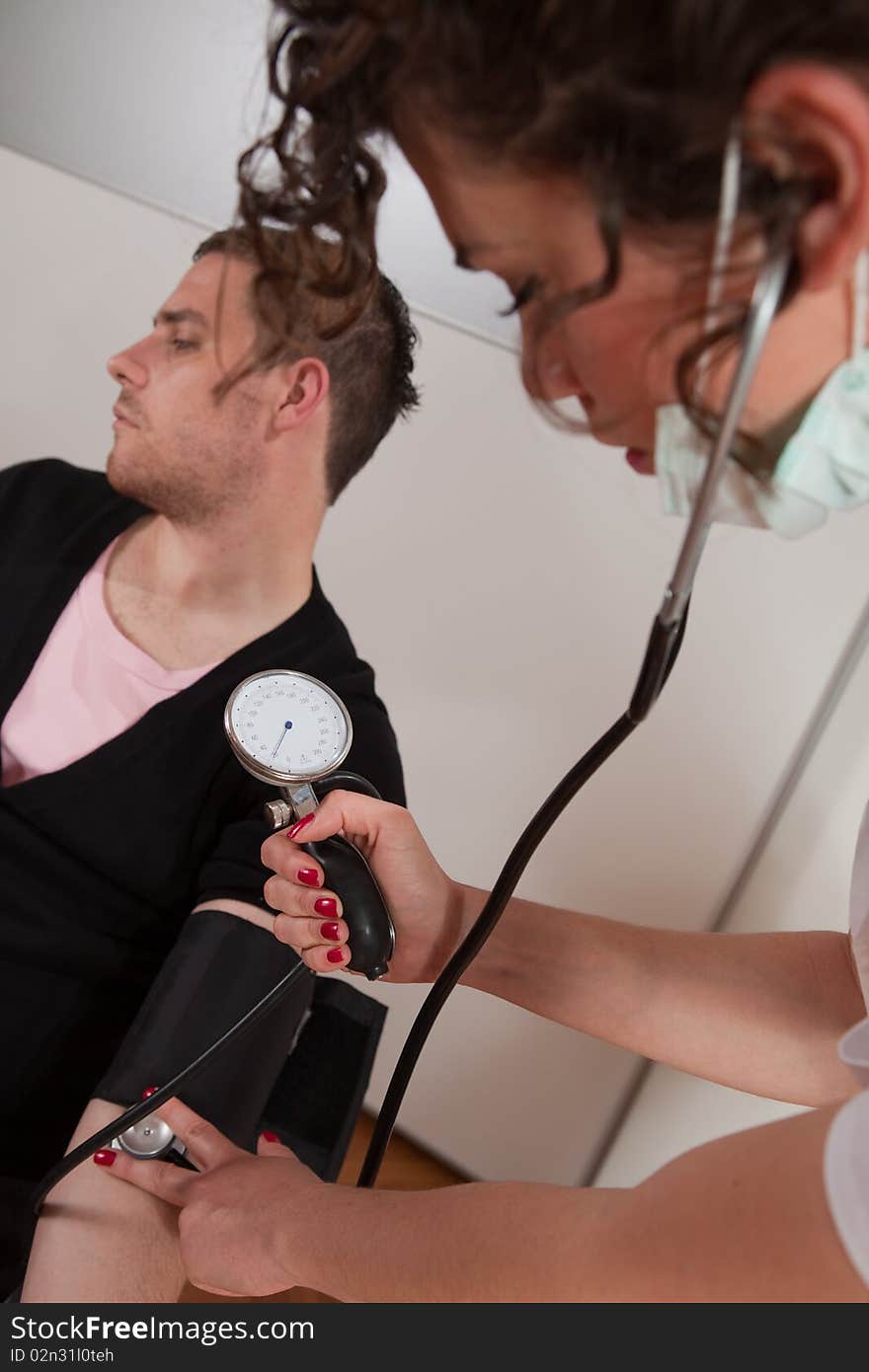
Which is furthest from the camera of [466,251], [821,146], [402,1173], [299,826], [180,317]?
[402,1173]

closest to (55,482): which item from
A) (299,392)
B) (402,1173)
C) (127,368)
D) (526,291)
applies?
(127,368)

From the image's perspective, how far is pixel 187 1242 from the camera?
793mm

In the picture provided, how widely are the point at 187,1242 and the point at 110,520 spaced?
642 millimetres

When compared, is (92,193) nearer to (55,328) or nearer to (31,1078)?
(55,328)

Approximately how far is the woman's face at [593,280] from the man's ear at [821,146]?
0.04 m

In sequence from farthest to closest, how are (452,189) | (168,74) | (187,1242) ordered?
(168,74) < (187,1242) < (452,189)

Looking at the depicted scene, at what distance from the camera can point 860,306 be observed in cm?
52

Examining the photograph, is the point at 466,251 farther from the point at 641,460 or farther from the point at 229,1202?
the point at 229,1202

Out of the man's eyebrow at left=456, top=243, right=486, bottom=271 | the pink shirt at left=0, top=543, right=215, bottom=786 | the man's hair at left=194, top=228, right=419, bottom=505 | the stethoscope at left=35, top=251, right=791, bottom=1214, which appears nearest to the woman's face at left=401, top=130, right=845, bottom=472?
the man's eyebrow at left=456, top=243, right=486, bottom=271

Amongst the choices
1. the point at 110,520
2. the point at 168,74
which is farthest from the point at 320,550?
the point at 168,74

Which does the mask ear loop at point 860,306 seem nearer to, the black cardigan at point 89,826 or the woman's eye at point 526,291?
the woman's eye at point 526,291

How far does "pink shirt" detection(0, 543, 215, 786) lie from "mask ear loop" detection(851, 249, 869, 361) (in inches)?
26.5

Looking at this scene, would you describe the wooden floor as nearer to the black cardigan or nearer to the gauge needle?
the black cardigan

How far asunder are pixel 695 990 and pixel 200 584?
1.89 feet
